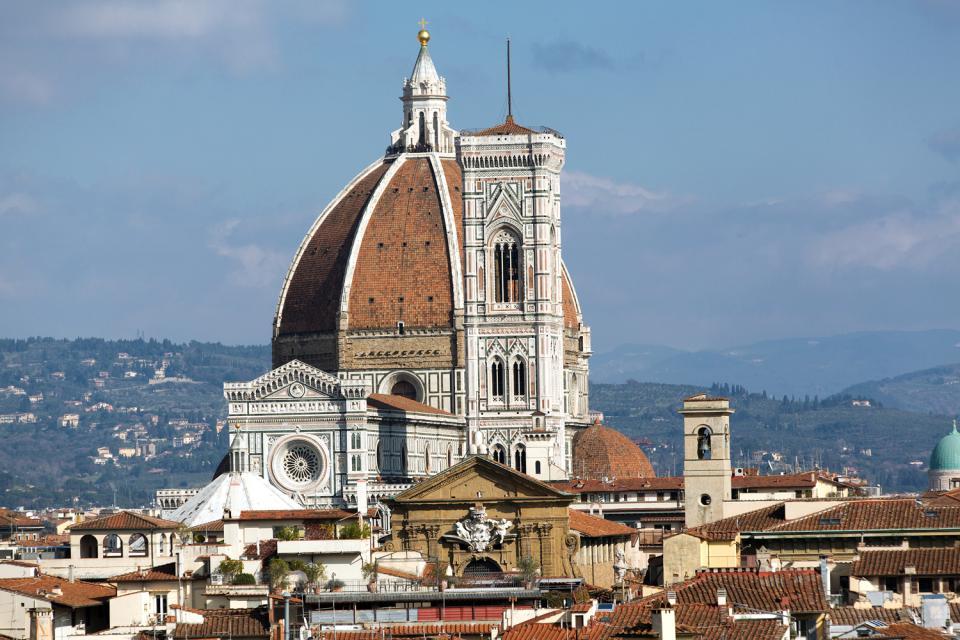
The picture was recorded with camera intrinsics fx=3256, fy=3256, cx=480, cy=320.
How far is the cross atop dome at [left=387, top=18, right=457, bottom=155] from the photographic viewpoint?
560ft

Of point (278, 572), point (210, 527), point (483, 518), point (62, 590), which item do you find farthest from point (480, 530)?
point (62, 590)

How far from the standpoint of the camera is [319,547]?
7912cm

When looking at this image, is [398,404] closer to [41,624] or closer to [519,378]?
[519,378]

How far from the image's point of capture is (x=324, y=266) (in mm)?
168625

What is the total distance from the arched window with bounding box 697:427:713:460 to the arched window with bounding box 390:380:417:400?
6695 cm

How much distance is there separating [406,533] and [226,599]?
2586 centimetres

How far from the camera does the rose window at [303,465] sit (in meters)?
147

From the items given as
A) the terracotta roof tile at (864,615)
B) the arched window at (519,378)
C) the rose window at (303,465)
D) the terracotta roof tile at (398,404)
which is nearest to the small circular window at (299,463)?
the rose window at (303,465)

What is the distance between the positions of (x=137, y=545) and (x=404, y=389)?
69825 mm

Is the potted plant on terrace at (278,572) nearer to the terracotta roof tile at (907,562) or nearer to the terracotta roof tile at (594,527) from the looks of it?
the terracotta roof tile at (907,562)

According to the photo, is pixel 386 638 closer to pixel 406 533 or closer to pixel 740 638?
pixel 740 638

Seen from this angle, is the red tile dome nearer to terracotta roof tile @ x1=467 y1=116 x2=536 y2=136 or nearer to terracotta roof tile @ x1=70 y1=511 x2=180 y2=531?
terracotta roof tile @ x1=467 y1=116 x2=536 y2=136

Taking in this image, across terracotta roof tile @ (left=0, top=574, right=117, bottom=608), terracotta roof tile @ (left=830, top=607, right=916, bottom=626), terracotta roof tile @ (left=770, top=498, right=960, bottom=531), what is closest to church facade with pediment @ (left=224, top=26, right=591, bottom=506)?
terracotta roof tile @ (left=770, top=498, right=960, bottom=531)

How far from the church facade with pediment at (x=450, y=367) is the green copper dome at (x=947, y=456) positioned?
3478 cm
